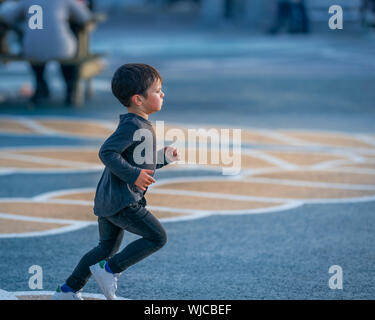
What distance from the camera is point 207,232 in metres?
6.53

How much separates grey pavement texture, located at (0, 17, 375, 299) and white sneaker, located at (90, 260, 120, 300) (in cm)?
43

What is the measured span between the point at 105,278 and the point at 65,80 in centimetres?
1047

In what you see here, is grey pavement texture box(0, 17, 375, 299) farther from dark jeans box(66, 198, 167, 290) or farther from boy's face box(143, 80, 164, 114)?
boy's face box(143, 80, 164, 114)

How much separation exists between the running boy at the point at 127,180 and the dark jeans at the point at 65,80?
394 inches

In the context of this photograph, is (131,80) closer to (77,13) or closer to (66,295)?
(66,295)

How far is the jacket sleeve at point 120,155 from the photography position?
432cm

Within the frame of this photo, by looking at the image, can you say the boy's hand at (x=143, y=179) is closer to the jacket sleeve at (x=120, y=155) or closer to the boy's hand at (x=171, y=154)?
the jacket sleeve at (x=120, y=155)

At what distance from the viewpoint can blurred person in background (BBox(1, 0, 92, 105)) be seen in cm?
1358

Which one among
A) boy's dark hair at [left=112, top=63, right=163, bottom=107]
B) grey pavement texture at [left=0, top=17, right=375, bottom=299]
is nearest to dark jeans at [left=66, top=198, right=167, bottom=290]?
grey pavement texture at [left=0, top=17, right=375, bottom=299]

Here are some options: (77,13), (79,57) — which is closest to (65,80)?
(79,57)

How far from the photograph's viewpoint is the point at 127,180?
171 inches

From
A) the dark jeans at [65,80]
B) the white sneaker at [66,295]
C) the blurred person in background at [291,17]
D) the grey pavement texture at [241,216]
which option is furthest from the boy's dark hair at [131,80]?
the blurred person in background at [291,17]
